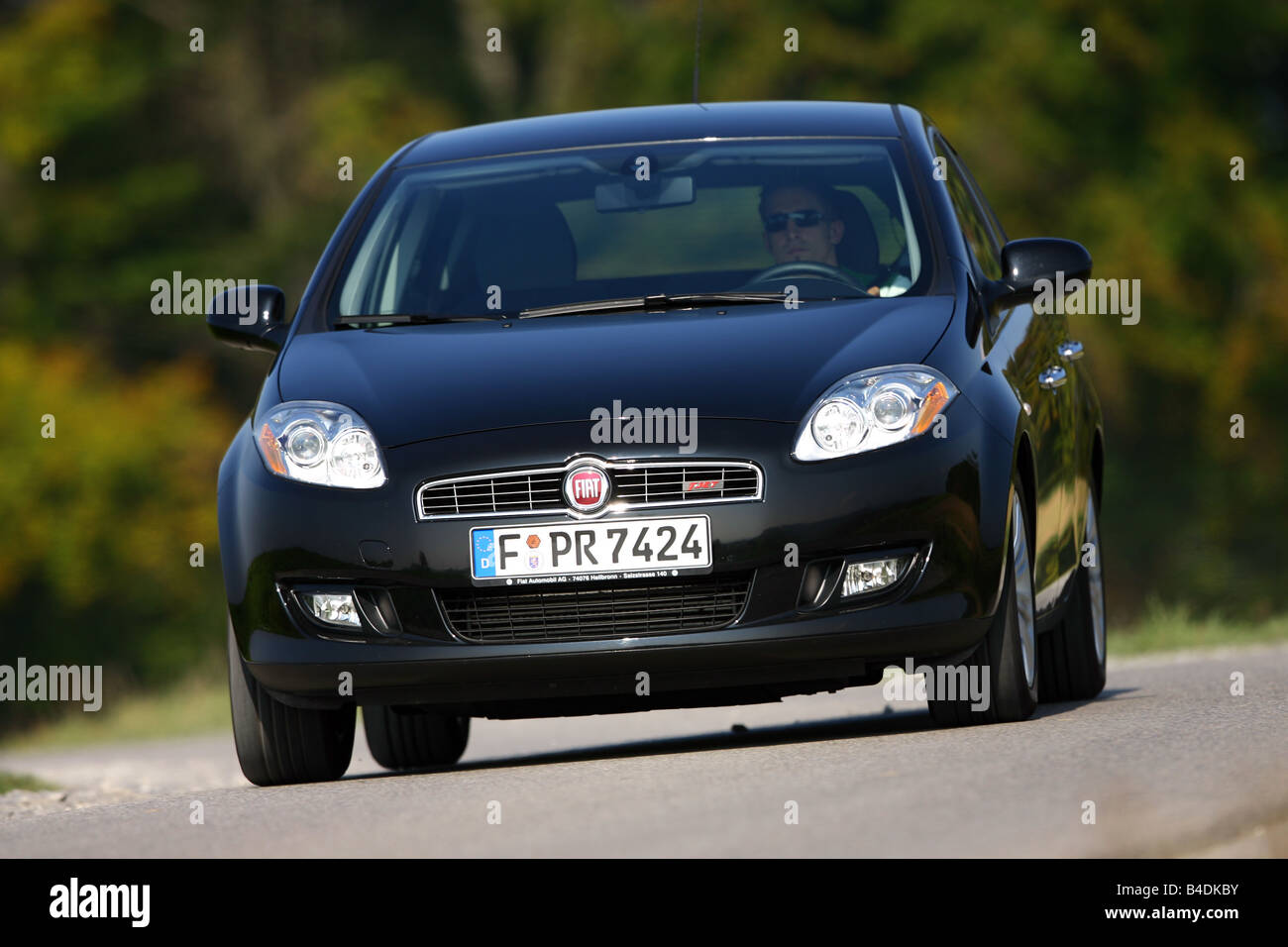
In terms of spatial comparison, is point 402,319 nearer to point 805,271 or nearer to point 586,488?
point 805,271

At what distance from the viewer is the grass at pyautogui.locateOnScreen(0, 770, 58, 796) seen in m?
9.20

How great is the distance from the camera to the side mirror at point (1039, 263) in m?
7.09

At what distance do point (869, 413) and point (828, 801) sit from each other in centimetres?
131

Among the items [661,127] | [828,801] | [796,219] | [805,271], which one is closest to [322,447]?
[805,271]

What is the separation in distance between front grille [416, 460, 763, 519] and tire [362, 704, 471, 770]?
1.84 m

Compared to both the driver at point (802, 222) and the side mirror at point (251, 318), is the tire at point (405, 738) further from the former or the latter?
the driver at point (802, 222)

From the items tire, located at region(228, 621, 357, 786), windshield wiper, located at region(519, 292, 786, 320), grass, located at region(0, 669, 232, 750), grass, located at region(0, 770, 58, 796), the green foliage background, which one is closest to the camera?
tire, located at region(228, 621, 357, 786)

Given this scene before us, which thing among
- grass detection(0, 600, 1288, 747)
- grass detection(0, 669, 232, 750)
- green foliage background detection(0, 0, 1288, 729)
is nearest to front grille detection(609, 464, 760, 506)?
grass detection(0, 600, 1288, 747)

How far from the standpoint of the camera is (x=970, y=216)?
779 cm

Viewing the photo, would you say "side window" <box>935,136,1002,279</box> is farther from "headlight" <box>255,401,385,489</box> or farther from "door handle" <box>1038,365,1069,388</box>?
"headlight" <box>255,401,385,489</box>

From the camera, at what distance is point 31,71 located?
42.9 m
